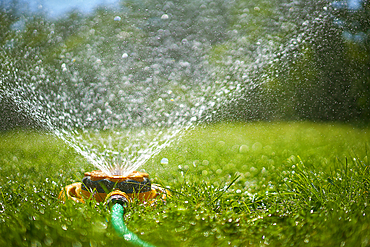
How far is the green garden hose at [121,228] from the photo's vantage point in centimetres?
103

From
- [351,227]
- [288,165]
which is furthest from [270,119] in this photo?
[351,227]

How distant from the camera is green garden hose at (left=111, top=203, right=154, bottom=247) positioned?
1027 mm

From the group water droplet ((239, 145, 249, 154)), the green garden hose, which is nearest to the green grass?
the green garden hose

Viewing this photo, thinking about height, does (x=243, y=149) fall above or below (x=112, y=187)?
below

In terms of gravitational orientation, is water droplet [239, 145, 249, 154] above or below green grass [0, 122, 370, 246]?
below

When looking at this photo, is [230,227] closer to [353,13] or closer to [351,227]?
[351,227]

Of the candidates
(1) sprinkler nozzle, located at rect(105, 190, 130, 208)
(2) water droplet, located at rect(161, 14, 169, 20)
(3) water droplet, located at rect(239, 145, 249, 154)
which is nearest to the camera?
(1) sprinkler nozzle, located at rect(105, 190, 130, 208)

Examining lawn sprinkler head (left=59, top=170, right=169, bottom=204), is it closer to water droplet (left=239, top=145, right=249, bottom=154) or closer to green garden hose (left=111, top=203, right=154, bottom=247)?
green garden hose (left=111, top=203, right=154, bottom=247)

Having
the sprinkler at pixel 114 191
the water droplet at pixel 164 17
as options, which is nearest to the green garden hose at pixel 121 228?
the sprinkler at pixel 114 191

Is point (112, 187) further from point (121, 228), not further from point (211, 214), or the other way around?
point (211, 214)

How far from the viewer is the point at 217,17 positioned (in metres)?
5.07

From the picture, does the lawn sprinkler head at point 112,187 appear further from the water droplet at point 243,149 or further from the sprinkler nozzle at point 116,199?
the water droplet at point 243,149

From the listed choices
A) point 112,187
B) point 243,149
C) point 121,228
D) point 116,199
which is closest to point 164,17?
point 243,149

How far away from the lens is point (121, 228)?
43.7 inches
